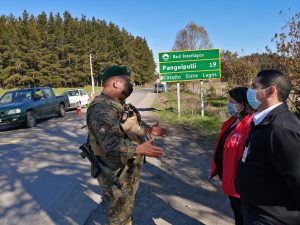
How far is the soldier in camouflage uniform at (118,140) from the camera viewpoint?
2.97m

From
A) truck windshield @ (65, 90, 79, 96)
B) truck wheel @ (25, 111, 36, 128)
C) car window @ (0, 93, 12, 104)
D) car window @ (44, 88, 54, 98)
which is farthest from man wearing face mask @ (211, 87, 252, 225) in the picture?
truck windshield @ (65, 90, 79, 96)

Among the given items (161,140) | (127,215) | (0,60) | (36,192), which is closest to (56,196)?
(36,192)

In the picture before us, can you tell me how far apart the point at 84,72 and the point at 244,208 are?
275 feet

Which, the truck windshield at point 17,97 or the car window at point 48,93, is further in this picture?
the car window at point 48,93

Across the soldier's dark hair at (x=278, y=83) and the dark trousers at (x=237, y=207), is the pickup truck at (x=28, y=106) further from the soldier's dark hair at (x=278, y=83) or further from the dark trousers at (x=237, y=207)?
the soldier's dark hair at (x=278, y=83)

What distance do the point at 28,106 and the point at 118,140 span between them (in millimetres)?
14463

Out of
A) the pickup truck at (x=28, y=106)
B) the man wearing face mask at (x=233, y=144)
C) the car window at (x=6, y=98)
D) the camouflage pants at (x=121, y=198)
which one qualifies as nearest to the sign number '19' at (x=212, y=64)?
the pickup truck at (x=28, y=106)

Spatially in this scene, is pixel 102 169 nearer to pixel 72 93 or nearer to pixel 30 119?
pixel 30 119

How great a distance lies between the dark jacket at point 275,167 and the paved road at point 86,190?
2353mm

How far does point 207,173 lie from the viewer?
6988mm

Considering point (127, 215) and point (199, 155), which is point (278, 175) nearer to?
point (127, 215)

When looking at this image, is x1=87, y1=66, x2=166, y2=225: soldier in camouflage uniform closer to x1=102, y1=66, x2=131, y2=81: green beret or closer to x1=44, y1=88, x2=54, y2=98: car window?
x1=102, y1=66, x2=131, y2=81: green beret

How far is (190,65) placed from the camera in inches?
716

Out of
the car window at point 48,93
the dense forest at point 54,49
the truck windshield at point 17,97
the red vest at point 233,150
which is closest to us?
the red vest at point 233,150
